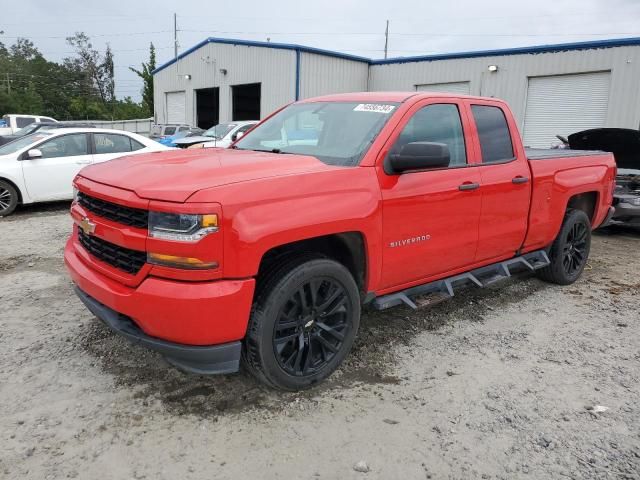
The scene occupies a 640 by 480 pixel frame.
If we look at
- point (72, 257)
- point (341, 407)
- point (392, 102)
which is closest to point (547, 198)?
point (392, 102)

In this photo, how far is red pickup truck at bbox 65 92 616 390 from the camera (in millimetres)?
2725

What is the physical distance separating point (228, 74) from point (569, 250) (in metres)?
23.9

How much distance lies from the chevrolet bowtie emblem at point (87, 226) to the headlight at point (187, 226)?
73 cm

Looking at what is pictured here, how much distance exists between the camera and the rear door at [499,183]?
426 centimetres

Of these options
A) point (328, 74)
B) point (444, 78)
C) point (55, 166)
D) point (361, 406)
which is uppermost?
point (328, 74)

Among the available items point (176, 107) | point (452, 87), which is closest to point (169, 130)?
point (176, 107)

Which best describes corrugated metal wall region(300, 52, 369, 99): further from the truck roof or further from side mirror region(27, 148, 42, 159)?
the truck roof

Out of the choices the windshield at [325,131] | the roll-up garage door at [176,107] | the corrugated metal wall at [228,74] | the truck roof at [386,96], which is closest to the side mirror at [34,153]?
the windshield at [325,131]

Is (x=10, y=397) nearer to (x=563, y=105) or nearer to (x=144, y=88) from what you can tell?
(x=563, y=105)

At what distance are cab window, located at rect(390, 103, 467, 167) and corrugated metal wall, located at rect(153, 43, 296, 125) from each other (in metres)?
19.7

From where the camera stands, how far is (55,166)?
9086 millimetres

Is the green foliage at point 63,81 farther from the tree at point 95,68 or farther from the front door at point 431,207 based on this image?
the front door at point 431,207

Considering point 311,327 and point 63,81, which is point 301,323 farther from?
point 63,81

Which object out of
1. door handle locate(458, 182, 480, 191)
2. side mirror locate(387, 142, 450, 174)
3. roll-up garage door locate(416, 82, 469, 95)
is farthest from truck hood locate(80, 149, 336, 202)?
roll-up garage door locate(416, 82, 469, 95)
